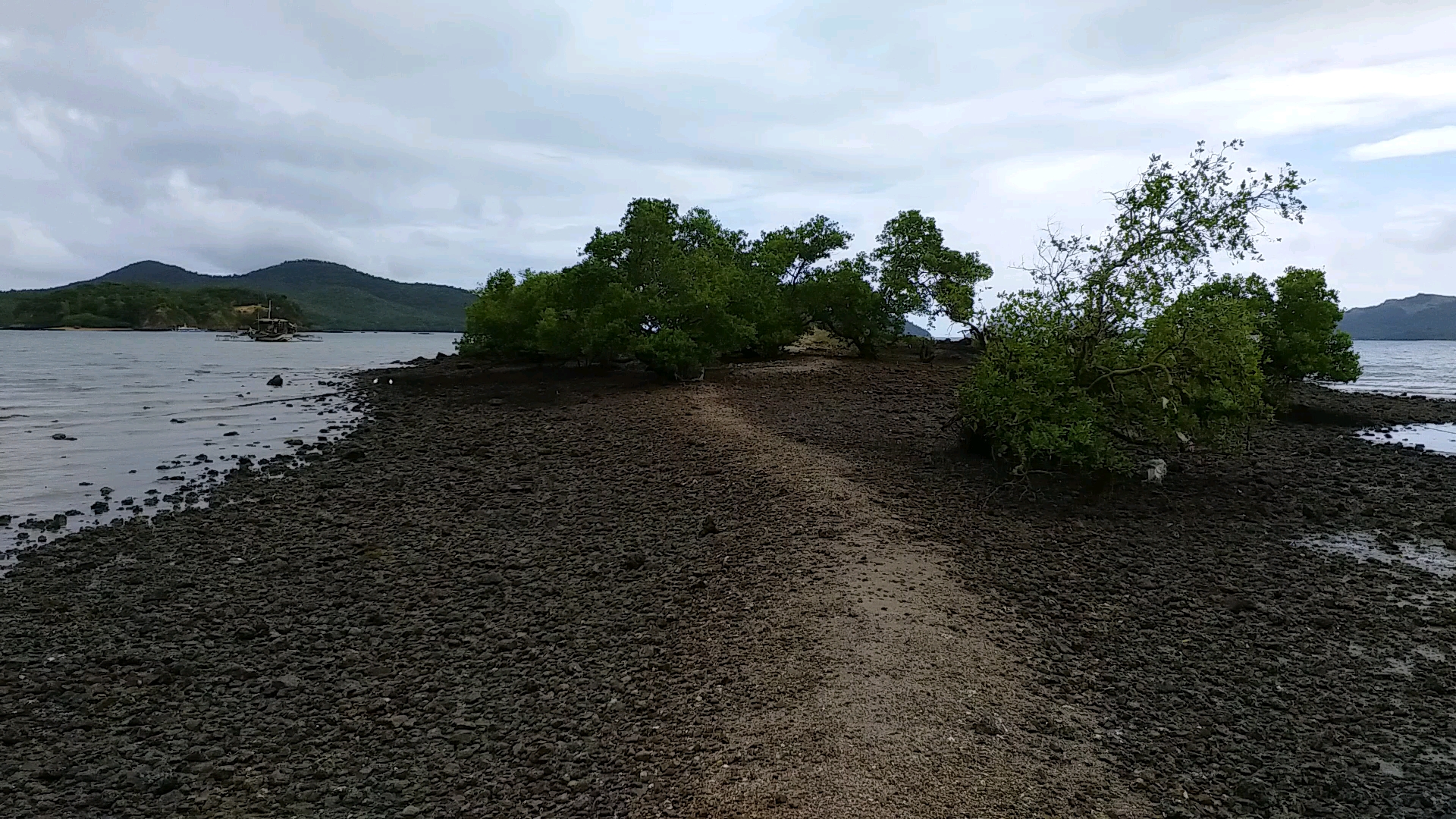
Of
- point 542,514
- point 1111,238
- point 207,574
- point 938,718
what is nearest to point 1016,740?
point 938,718

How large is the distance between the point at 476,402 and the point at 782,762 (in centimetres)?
2727

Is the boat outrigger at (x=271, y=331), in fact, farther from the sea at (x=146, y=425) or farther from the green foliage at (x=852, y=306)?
the green foliage at (x=852, y=306)

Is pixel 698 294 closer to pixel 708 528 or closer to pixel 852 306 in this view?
pixel 852 306

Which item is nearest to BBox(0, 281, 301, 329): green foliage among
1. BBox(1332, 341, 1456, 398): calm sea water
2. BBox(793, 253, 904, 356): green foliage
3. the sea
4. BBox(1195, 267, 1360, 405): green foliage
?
the sea

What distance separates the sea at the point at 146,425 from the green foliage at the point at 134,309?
9420cm

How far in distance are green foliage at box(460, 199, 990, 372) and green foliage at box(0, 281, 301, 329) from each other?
122571 mm

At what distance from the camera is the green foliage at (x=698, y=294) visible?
31.5 meters

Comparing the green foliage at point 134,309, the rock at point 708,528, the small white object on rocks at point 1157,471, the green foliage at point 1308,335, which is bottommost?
the rock at point 708,528

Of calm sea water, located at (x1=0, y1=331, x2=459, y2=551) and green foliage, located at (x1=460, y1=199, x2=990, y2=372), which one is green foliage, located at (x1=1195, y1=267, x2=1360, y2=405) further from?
calm sea water, located at (x1=0, y1=331, x2=459, y2=551)

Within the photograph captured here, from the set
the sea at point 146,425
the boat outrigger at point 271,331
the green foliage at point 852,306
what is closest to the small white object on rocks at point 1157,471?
the sea at point 146,425

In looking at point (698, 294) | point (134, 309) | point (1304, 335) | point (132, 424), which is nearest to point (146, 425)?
point (132, 424)

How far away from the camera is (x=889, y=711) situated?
685cm

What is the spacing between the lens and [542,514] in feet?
47.5

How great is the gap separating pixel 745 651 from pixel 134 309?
173910 millimetres
